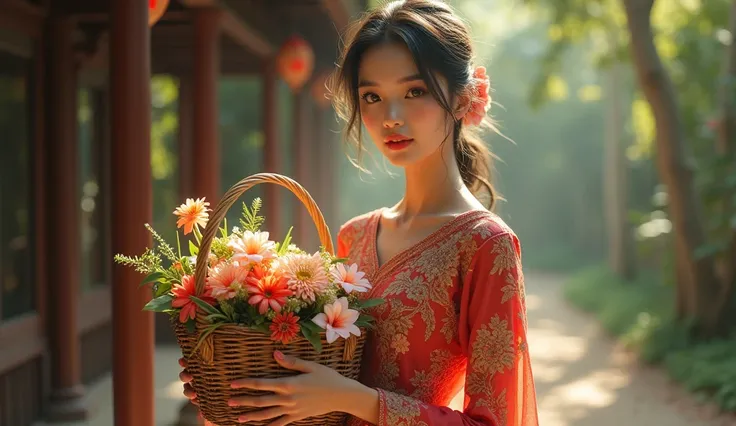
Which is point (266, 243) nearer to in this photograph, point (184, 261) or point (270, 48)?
point (184, 261)

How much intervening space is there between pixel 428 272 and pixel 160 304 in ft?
1.70

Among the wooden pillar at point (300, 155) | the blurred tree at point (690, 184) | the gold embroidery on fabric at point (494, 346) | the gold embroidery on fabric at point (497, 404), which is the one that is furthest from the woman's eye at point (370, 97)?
the wooden pillar at point (300, 155)

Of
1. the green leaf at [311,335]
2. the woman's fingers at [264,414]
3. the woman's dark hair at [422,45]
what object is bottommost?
the woman's fingers at [264,414]

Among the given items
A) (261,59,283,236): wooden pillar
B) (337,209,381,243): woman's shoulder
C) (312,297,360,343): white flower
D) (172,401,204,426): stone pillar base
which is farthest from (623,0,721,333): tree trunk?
(312,297,360,343): white flower

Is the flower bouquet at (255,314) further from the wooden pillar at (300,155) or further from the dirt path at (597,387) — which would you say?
the wooden pillar at (300,155)

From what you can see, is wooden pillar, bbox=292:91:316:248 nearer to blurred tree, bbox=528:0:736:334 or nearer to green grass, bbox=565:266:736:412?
blurred tree, bbox=528:0:736:334

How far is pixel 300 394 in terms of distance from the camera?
4.66ft

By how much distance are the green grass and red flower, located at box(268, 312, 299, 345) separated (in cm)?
504

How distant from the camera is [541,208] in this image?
2286 centimetres

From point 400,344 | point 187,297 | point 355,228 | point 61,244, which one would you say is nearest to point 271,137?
point 61,244

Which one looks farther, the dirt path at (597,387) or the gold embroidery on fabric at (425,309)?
the dirt path at (597,387)

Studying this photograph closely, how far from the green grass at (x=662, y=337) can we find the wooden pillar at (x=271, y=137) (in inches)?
141

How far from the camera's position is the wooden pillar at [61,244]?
5.09 metres

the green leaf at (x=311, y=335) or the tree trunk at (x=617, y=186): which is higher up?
the tree trunk at (x=617, y=186)
